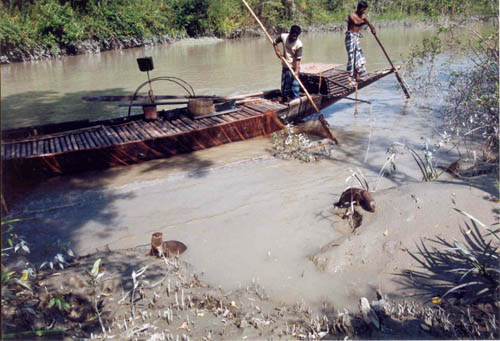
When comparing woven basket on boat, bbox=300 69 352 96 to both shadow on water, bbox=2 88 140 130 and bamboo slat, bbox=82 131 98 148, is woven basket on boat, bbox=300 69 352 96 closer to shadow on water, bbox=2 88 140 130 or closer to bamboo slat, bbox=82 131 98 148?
bamboo slat, bbox=82 131 98 148

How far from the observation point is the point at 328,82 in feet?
25.1

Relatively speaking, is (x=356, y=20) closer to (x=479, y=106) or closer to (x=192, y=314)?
(x=479, y=106)

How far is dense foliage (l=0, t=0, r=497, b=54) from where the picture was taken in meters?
16.1

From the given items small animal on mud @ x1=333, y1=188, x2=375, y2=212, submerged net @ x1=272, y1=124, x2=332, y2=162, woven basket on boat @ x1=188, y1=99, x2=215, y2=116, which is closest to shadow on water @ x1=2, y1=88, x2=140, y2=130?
woven basket on boat @ x1=188, y1=99, x2=215, y2=116

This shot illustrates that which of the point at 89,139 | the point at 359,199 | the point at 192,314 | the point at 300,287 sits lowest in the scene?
the point at 300,287

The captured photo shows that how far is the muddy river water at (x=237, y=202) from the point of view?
3680 millimetres

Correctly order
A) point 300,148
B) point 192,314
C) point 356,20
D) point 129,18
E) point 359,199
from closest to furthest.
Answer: point 192,314
point 359,199
point 300,148
point 356,20
point 129,18

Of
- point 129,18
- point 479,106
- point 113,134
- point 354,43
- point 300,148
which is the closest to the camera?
point 479,106

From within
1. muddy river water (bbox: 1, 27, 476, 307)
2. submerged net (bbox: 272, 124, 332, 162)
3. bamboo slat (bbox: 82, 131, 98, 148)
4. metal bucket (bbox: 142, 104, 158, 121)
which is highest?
metal bucket (bbox: 142, 104, 158, 121)

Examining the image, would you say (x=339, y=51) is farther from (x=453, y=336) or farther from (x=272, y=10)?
(x=453, y=336)

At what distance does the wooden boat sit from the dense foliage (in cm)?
474

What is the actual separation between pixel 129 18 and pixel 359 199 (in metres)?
17.3

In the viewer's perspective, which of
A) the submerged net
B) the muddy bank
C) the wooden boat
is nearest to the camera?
the muddy bank

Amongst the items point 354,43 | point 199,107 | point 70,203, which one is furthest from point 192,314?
point 354,43
